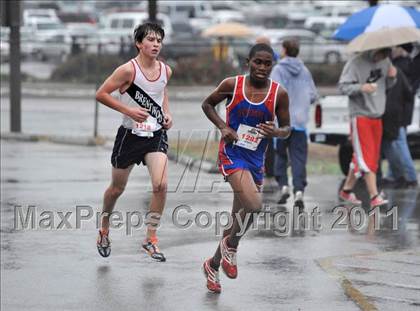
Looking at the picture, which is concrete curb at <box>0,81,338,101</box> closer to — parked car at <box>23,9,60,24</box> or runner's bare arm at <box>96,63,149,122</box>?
runner's bare arm at <box>96,63,149,122</box>

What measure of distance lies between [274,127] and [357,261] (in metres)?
1.91

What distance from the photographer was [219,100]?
29.6ft

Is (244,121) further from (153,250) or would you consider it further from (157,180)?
(153,250)

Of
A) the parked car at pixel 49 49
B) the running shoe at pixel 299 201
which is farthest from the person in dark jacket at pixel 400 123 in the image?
the parked car at pixel 49 49

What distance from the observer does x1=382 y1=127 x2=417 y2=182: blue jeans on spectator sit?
15.0 m

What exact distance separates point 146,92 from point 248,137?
1077mm

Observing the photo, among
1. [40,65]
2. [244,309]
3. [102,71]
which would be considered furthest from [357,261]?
[40,65]

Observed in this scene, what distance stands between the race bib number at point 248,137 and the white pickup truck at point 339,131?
731 centimetres

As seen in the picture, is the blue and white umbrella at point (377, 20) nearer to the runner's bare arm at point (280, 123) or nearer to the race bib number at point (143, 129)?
the race bib number at point (143, 129)

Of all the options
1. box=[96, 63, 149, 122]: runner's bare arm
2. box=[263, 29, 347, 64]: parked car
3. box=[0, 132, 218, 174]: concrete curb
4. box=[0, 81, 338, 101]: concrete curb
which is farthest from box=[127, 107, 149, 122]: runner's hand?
box=[263, 29, 347, 64]: parked car

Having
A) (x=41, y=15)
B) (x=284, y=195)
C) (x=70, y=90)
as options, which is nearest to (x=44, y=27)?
(x=41, y=15)

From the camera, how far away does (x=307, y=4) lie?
256ft

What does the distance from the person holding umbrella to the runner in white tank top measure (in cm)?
418

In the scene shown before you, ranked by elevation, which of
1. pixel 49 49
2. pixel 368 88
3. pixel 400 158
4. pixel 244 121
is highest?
pixel 244 121
